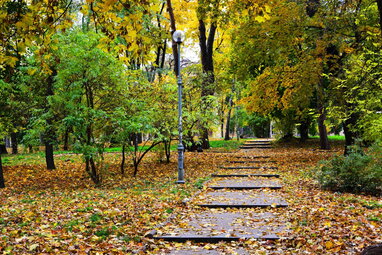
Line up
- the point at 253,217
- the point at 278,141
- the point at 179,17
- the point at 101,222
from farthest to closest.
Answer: the point at 278,141 < the point at 179,17 < the point at 253,217 < the point at 101,222

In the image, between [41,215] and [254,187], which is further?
[254,187]

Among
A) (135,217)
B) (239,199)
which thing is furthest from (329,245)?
(239,199)

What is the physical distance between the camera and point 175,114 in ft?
44.9

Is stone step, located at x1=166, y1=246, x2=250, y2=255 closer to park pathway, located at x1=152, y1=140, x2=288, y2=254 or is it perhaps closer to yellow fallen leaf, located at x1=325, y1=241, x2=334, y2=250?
park pathway, located at x1=152, y1=140, x2=288, y2=254

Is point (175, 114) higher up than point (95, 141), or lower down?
higher up

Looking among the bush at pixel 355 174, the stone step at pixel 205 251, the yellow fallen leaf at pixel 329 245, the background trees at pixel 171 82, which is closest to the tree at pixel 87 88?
the background trees at pixel 171 82

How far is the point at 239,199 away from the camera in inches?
338

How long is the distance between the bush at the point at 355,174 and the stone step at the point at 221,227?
9.61ft

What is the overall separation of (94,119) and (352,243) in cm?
744

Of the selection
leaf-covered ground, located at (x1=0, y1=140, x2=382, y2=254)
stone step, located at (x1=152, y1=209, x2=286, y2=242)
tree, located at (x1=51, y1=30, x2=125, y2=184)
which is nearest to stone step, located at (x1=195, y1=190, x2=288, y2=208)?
leaf-covered ground, located at (x1=0, y1=140, x2=382, y2=254)

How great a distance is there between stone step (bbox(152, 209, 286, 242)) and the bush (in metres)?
2.93

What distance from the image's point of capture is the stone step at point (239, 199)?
7910mm

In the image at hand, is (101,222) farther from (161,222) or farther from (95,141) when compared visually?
(95,141)

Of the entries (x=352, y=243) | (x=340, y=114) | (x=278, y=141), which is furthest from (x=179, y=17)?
(x=352, y=243)
